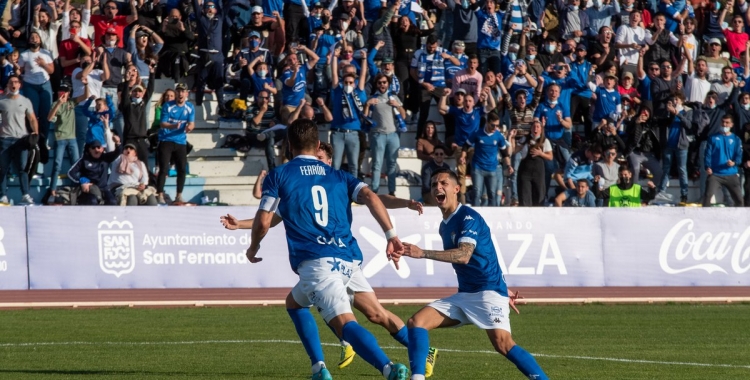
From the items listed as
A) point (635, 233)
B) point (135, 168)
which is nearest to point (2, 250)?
point (135, 168)

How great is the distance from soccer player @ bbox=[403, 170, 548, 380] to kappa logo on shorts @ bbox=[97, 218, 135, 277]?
36.9 ft

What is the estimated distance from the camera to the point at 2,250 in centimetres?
1897

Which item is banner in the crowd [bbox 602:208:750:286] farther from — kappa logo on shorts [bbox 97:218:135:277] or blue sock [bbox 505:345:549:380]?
blue sock [bbox 505:345:549:380]

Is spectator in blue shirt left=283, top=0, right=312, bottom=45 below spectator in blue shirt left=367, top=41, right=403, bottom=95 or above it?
above

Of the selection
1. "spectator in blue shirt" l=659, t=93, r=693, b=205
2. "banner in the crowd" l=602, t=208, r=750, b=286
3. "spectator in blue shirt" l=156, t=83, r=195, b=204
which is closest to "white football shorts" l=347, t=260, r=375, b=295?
"banner in the crowd" l=602, t=208, r=750, b=286

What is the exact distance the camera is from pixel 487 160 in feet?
74.6

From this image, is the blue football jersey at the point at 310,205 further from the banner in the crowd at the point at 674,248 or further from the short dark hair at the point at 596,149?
the short dark hair at the point at 596,149

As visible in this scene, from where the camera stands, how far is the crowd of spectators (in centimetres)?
2267

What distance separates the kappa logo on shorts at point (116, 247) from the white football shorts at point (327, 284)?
11.0m

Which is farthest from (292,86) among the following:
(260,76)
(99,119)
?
(99,119)

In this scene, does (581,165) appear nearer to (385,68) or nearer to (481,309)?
(385,68)

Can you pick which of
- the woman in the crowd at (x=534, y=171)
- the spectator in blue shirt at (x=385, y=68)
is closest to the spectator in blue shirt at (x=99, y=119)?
the spectator in blue shirt at (x=385, y=68)

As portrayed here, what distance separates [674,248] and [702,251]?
53cm

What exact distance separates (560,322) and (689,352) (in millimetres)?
3801
